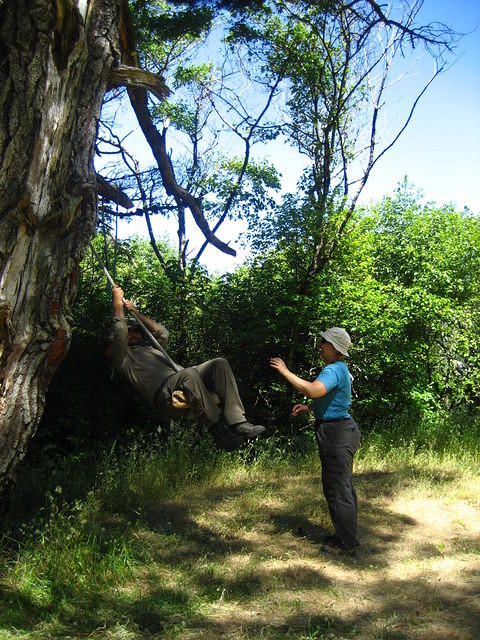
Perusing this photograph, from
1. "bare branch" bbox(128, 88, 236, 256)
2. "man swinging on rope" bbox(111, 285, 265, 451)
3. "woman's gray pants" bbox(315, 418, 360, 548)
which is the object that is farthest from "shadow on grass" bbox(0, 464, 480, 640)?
"bare branch" bbox(128, 88, 236, 256)

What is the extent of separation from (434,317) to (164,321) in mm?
4331

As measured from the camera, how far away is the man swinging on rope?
6.05 metres

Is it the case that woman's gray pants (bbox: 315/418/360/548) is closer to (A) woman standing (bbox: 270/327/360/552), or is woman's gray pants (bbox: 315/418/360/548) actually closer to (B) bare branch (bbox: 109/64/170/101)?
(A) woman standing (bbox: 270/327/360/552)

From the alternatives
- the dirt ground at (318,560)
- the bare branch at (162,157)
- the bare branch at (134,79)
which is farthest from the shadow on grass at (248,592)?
the bare branch at (162,157)

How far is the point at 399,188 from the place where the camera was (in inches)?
554

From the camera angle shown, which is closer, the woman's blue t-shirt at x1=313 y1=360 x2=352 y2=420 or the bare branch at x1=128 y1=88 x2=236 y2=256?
the woman's blue t-shirt at x1=313 y1=360 x2=352 y2=420

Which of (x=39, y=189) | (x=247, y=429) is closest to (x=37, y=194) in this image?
(x=39, y=189)

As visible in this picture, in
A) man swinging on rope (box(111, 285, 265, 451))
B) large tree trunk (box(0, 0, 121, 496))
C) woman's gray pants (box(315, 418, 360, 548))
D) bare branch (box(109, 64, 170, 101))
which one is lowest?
woman's gray pants (box(315, 418, 360, 548))

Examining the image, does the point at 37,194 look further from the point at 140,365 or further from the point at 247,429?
the point at 247,429

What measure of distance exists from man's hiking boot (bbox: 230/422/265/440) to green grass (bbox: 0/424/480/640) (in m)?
1.04

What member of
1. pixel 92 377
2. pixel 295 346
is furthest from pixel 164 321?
pixel 295 346

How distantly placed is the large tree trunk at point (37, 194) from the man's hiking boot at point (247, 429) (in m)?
1.74

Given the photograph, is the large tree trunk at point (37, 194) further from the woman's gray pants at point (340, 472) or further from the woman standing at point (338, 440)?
the woman's gray pants at point (340, 472)

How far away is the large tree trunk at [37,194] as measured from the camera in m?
4.78
